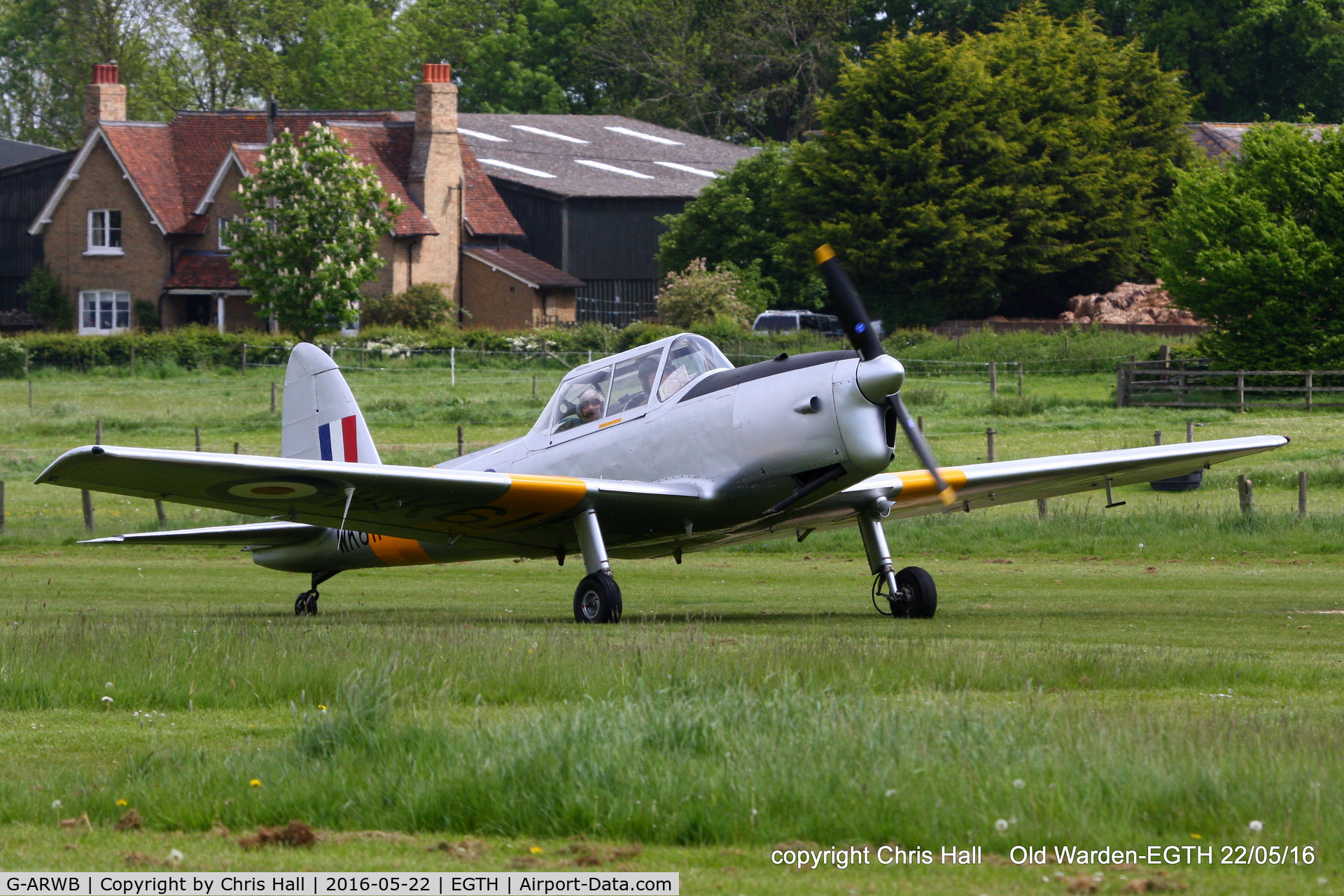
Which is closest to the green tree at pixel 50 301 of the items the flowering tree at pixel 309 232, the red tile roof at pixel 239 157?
the red tile roof at pixel 239 157

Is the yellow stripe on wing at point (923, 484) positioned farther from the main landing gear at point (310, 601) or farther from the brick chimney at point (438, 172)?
the brick chimney at point (438, 172)

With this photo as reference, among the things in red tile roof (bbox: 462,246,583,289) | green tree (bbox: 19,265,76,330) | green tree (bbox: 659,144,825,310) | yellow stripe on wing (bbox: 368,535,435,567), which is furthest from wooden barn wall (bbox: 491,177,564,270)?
yellow stripe on wing (bbox: 368,535,435,567)

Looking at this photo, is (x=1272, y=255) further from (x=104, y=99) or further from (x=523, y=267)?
(x=104, y=99)

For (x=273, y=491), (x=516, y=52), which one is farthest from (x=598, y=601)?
(x=516, y=52)

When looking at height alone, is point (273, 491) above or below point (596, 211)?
below

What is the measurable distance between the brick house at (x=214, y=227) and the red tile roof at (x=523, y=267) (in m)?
0.08

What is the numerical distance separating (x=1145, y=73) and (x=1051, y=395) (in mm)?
27375

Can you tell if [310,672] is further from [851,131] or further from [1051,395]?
[851,131]

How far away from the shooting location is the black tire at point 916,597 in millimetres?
14602

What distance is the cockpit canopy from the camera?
14.5 meters

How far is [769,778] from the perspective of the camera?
650cm

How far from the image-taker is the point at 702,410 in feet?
46.1

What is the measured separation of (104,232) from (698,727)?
63.1 metres
